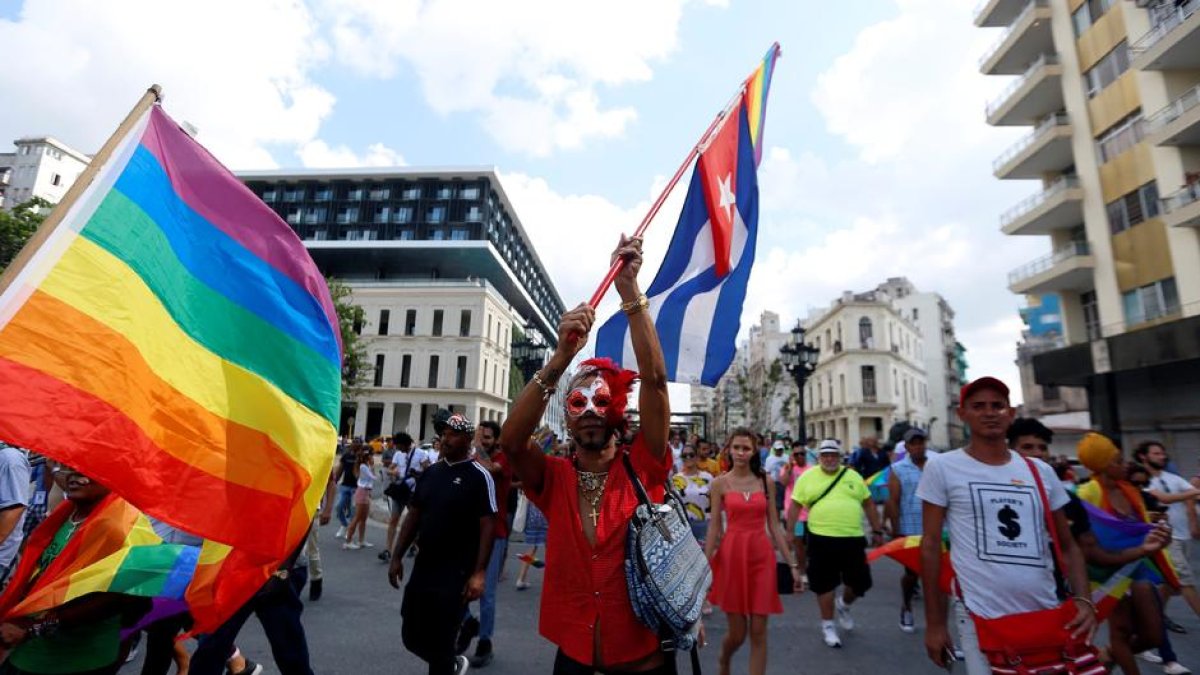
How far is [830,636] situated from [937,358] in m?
69.6

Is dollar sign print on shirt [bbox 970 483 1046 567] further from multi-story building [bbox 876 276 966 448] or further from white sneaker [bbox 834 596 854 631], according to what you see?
multi-story building [bbox 876 276 966 448]

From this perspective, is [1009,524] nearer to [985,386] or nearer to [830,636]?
[985,386]

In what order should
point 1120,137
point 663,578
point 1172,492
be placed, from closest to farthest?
point 663,578 → point 1172,492 → point 1120,137

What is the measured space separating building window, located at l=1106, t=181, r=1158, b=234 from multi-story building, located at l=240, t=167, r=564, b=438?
36205 mm

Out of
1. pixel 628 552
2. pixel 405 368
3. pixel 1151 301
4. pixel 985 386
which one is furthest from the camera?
pixel 405 368

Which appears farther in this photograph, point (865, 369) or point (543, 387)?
point (865, 369)

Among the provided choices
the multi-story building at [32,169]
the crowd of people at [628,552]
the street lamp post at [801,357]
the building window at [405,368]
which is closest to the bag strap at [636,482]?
the crowd of people at [628,552]

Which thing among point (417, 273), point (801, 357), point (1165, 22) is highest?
point (417, 273)

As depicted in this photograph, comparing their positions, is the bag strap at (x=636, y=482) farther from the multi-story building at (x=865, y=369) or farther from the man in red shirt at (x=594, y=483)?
the multi-story building at (x=865, y=369)

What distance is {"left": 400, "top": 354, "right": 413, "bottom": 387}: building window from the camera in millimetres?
47312

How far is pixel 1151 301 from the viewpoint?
58.0 feet

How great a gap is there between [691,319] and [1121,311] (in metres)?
20.9

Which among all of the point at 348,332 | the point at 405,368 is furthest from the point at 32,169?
the point at 348,332

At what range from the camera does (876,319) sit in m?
51.4
